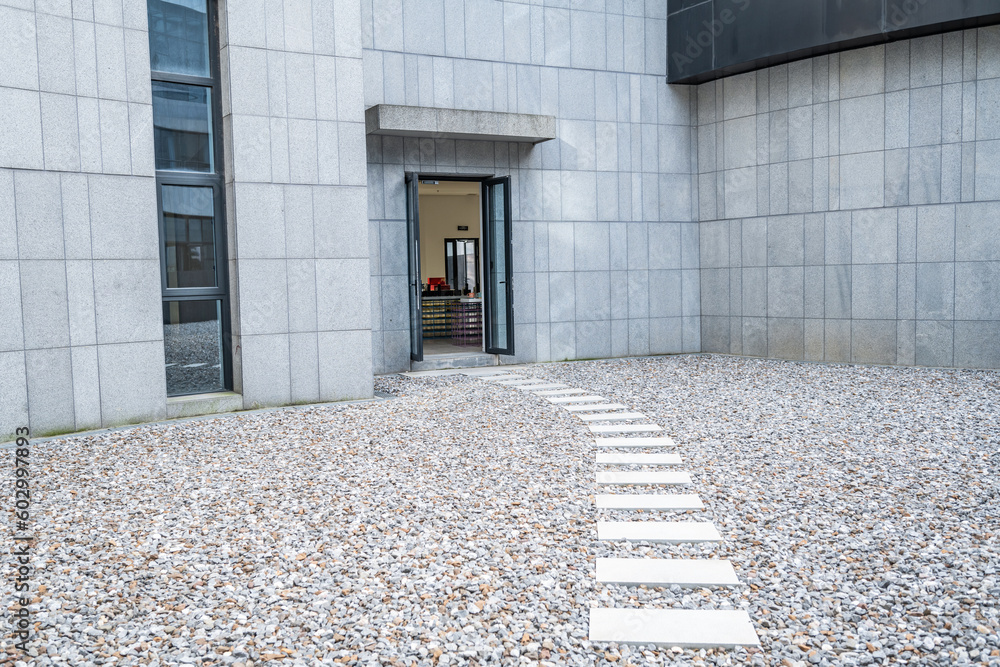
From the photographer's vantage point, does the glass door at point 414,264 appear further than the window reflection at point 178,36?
Yes

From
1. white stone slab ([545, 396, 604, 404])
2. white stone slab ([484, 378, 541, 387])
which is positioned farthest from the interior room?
white stone slab ([545, 396, 604, 404])

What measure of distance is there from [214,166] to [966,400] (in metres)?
7.29

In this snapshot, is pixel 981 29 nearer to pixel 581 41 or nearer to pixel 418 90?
pixel 581 41

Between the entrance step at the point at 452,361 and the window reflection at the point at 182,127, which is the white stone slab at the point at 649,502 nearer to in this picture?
the window reflection at the point at 182,127

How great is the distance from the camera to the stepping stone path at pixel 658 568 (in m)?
2.91

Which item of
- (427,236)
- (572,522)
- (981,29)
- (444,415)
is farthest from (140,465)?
(427,236)

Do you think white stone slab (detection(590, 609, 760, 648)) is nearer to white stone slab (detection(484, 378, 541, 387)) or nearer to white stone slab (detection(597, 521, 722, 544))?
white stone slab (detection(597, 521, 722, 544))

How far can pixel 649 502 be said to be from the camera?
4496mm

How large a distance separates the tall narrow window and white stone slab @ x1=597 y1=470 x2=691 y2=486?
13.7 feet

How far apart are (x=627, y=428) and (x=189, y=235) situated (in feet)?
14.0

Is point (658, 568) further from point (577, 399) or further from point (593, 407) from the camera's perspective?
point (577, 399)

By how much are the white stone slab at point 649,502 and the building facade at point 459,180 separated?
4127 millimetres

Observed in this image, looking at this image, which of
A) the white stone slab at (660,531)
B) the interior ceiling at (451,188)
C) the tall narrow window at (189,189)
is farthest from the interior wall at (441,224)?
the white stone slab at (660,531)

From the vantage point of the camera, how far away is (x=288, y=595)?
326cm
